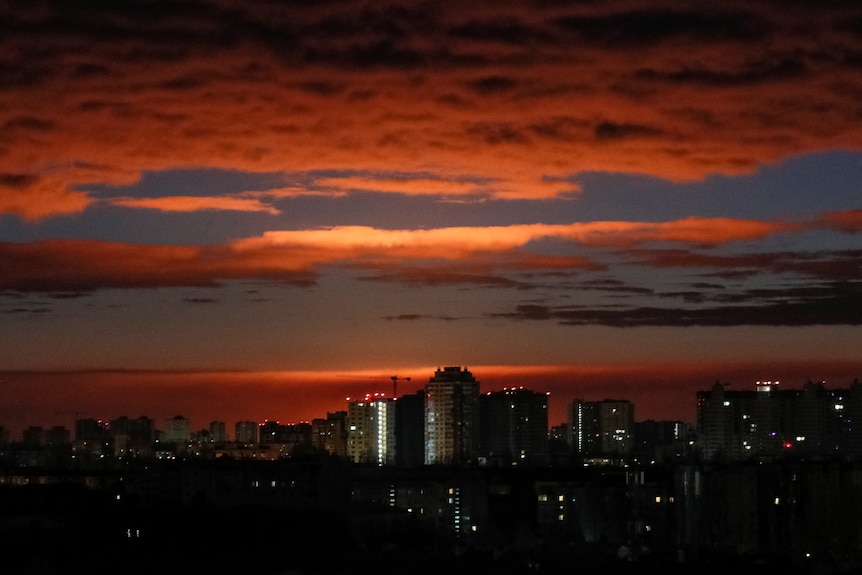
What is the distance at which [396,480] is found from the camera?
6216cm

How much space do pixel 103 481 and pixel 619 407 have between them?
40.9 metres

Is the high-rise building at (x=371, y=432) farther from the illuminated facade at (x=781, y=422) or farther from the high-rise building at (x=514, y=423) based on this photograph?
the illuminated facade at (x=781, y=422)

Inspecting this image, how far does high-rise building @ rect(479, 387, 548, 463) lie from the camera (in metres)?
89.2

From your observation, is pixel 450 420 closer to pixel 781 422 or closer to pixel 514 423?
pixel 514 423

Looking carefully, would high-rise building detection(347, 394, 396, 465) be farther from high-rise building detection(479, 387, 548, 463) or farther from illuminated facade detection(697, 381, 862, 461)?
illuminated facade detection(697, 381, 862, 461)

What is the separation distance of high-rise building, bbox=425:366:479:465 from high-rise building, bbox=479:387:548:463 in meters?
3.01

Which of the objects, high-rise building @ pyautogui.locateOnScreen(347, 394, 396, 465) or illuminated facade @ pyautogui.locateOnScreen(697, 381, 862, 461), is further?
high-rise building @ pyautogui.locateOnScreen(347, 394, 396, 465)

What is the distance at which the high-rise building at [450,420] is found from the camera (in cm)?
8294

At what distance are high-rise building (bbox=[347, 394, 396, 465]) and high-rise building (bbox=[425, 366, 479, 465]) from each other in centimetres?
264

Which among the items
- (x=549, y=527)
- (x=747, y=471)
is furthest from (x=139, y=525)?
(x=747, y=471)

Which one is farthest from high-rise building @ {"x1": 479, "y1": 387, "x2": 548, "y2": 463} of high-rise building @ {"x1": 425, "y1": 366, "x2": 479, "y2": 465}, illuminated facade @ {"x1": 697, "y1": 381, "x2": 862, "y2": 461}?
illuminated facade @ {"x1": 697, "y1": 381, "x2": 862, "y2": 461}

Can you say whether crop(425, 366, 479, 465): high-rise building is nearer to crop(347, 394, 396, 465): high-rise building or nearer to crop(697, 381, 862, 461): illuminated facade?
crop(347, 394, 396, 465): high-rise building

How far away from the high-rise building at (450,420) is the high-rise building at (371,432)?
8.66ft

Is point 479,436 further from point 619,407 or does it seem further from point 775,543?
point 775,543
